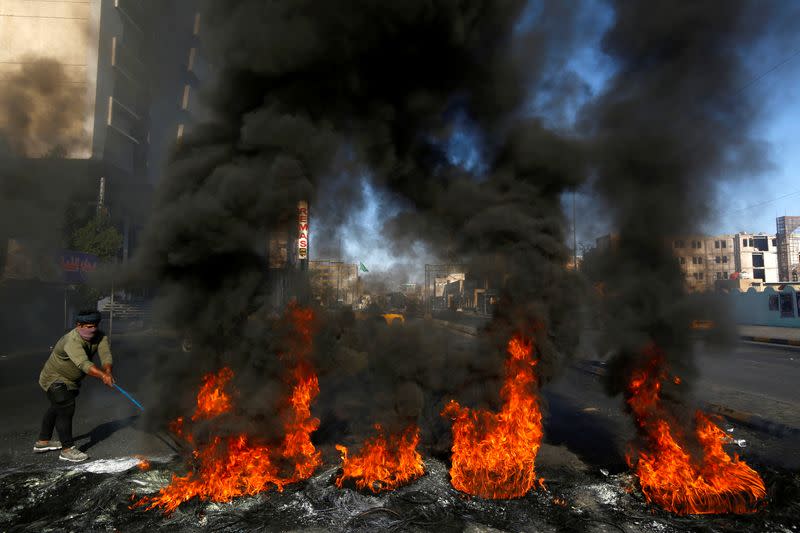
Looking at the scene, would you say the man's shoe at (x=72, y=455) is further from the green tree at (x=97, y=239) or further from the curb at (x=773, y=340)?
the curb at (x=773, y=340)

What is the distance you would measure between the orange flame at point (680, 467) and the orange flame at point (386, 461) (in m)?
2.13

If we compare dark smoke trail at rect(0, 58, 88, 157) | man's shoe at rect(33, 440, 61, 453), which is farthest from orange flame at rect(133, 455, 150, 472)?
dark smoke trail at rect(0, 58, 88, 157)

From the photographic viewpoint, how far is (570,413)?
7.51 m

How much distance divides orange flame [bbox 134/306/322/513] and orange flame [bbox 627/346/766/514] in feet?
10.7

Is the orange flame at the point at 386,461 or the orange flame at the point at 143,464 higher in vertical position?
the orange flame at the point at 386,461

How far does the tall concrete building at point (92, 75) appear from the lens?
37.4 feet

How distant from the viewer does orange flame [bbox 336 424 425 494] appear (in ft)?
14.6

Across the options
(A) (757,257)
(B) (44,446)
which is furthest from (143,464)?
(A) (757,257)

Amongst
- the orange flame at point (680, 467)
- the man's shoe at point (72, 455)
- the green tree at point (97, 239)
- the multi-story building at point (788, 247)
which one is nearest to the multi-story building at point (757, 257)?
the multi-story building at point (788, 247)

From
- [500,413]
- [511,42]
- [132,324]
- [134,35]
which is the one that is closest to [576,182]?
[511,42]

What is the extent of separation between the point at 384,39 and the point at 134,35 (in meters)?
14.4

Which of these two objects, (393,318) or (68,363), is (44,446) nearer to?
(68,363)

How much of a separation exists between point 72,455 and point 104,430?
4.61 feet

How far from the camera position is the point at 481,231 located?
494cm
